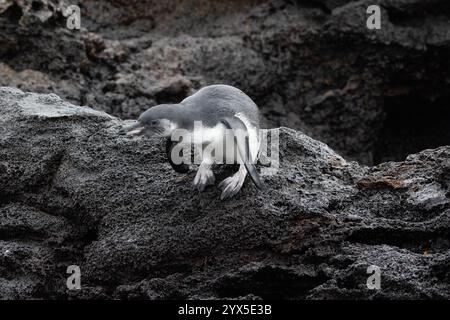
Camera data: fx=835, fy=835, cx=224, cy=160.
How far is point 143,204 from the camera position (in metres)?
3.64

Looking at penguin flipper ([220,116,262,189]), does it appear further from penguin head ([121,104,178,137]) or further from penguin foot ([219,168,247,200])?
penguin head ([121,104,178,137])

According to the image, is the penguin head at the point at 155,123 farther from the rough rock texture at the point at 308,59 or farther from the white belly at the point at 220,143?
the rough rock texture at the point at 308,59

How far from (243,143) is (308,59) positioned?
2580 millimetres

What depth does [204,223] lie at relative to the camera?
3537mm

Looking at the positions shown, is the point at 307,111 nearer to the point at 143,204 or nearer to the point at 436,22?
the point at 436,22

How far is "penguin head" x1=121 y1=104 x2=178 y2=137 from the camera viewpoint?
332 centimetres

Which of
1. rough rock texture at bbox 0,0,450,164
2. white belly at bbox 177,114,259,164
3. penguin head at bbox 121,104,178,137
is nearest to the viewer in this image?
penguin head at bbox 121,104,178,137

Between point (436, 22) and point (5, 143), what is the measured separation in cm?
322

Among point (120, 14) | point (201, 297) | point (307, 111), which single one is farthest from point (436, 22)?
point (201, 297)

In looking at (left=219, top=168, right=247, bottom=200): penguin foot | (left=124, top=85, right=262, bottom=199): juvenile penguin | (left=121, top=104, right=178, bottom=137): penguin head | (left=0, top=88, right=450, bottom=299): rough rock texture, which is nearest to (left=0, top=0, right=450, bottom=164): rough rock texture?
(left=0, top=88, right=450, bottom=299): rough rock texture

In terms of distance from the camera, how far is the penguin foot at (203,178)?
364cm

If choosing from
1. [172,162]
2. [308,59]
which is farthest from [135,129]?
[308,59]

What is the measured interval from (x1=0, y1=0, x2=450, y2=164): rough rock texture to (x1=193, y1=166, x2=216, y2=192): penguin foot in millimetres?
1822

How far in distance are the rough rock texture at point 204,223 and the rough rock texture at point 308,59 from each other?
1650 millimetres
